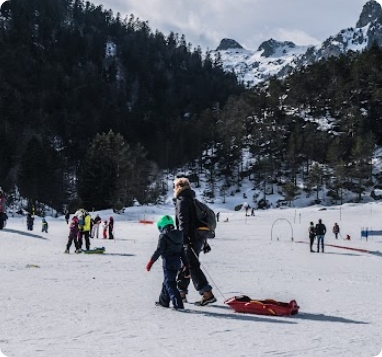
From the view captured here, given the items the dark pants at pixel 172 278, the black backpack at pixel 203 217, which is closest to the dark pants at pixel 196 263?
the black backpack at pixel 203 217

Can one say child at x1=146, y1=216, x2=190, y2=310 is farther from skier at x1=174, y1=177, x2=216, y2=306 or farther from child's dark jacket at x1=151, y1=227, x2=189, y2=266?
skier at x1=174, y1=177, x2=216, y2=306

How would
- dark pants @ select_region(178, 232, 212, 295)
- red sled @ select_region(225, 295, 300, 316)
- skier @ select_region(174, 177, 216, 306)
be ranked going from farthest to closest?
1. dark pants @ select_region(178, 232, 212, 295)
2. skier @ select_region(174, 177, 216, 306)
3. red sled @ select_region(225, 295, 300, 316)

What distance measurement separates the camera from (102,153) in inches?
2714

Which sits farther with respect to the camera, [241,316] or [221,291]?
[221,291]

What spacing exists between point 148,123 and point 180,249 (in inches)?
4256

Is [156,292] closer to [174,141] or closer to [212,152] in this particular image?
[212,152]

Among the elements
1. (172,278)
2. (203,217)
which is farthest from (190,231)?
(172,278)

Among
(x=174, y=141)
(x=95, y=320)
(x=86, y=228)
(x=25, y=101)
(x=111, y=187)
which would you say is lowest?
(x=95, y=320)

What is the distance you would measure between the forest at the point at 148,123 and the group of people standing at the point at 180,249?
48.3m

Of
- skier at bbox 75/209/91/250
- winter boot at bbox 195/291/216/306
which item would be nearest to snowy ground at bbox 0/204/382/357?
winter boot at bbox 195/291/216/306

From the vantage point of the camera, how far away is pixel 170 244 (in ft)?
22.6

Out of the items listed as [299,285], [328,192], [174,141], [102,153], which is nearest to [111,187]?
[102,153]

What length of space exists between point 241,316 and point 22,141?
94.2m

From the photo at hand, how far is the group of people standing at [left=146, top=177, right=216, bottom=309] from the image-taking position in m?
6.89
